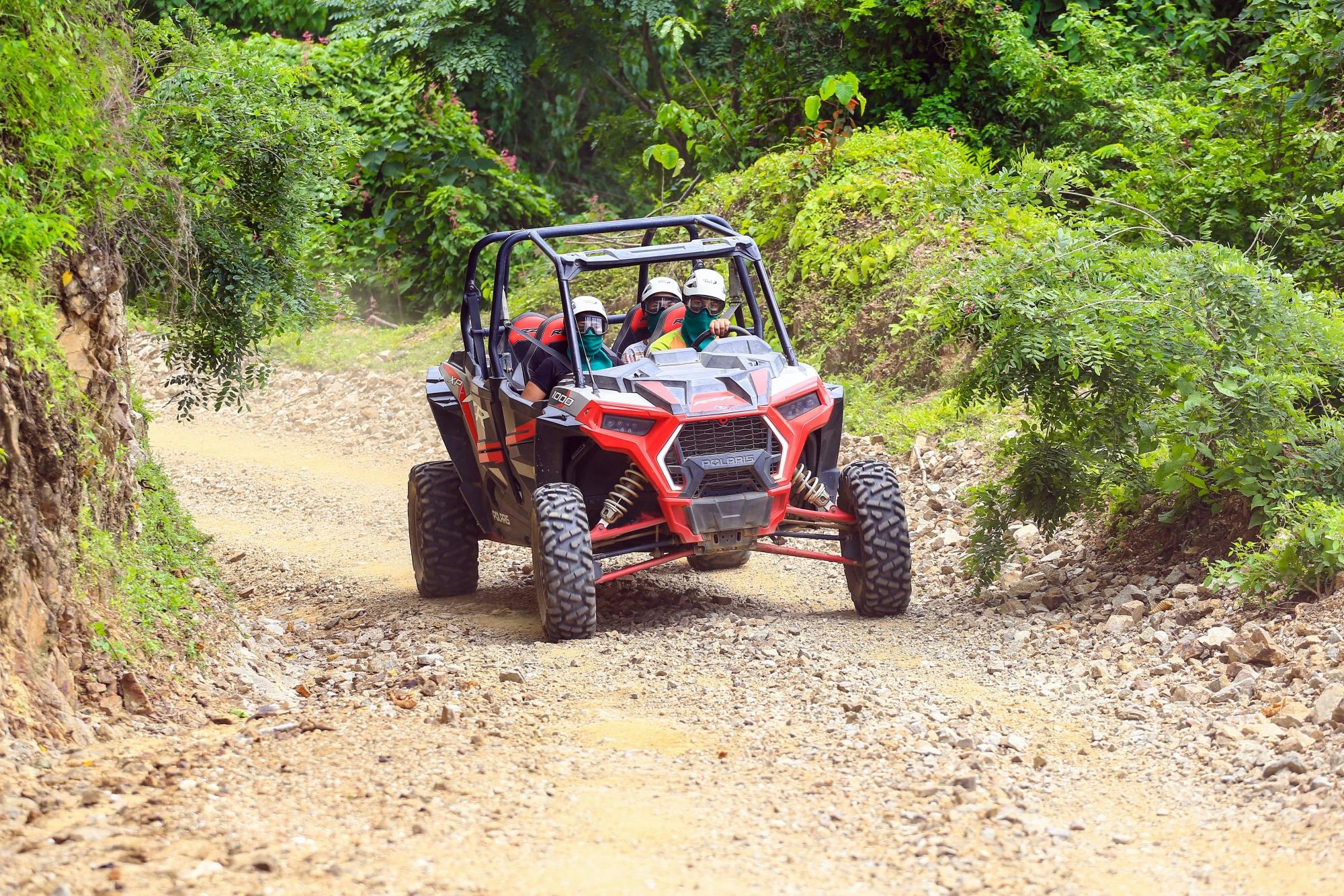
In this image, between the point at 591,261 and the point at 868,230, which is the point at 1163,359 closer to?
the point at 591,261

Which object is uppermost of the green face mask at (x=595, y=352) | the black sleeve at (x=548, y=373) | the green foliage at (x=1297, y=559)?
the green face mask at (x=595, y=352)

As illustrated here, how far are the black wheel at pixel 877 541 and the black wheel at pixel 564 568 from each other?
4.55ft

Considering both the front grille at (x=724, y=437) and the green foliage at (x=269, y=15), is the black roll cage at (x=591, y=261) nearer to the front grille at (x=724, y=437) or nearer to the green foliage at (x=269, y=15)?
the front grille at (x=724, y=437)

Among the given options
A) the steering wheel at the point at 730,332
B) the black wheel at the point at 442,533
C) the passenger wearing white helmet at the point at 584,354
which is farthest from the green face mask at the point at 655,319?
the black wheel at the point at 442,533

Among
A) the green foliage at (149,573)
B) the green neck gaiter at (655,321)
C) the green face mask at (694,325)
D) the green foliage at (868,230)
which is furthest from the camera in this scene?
the green foliage at (868,230)

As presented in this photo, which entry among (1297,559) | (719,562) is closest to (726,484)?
(719,562)

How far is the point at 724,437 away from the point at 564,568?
101cm

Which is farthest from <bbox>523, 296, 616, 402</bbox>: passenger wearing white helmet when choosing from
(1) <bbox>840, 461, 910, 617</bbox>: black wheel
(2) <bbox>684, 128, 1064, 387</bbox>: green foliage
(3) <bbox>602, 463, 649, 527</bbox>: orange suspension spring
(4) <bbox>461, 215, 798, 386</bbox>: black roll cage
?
(2) <bbox>684, 128, 1064, 387</bbox>: green foliage

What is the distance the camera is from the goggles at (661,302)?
8266mm

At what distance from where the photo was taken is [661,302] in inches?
326

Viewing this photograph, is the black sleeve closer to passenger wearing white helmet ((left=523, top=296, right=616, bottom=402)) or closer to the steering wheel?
passenger wearing white helmet ((left=523, top=296, right=616, bottom=402))

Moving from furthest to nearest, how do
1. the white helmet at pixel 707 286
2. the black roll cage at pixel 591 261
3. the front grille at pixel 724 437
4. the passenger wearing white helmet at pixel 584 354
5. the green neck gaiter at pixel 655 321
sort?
the green neck gaiter at pixel 655 321 < the white helmet at pixel 707 286 < the passenger wearing white helmet at pixel 584 354 < the black roll cage at pixel 591 261 < the front grille at pixel 724 437

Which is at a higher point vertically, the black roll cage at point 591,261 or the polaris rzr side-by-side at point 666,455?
the black roll cage at point 591,261

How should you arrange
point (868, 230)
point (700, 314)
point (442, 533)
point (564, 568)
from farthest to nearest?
point (868, 230) < point (442, 533) < point (700, 314) < point (564, 568)
